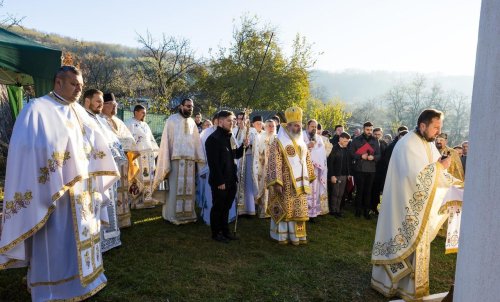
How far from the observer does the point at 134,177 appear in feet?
25.3

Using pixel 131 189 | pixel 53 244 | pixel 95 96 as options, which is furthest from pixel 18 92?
pixel 53 244

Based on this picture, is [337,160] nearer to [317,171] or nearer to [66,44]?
[317,171]

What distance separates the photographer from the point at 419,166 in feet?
13.6

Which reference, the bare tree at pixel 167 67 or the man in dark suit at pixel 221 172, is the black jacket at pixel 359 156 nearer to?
the man in dark suit at pixel 221 172

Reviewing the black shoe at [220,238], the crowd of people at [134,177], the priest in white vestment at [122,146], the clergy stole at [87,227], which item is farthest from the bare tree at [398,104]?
the clergy stole at [87,227]

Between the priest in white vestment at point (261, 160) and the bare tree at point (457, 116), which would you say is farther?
the bare tree at point (457, 116)

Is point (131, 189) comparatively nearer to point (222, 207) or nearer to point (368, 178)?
point (222, 207)

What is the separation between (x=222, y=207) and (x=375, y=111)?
344 feet

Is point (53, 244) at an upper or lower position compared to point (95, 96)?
lower

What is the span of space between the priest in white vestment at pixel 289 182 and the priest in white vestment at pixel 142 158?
288 centimetres

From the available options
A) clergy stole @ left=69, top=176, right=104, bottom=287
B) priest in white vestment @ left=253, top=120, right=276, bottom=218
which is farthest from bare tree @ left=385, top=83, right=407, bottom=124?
clergy stole @ left=69, top=176, right=104, bottom=287

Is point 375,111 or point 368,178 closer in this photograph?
point 368,178

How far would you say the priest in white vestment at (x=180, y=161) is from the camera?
7105mm

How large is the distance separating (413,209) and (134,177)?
561cm
